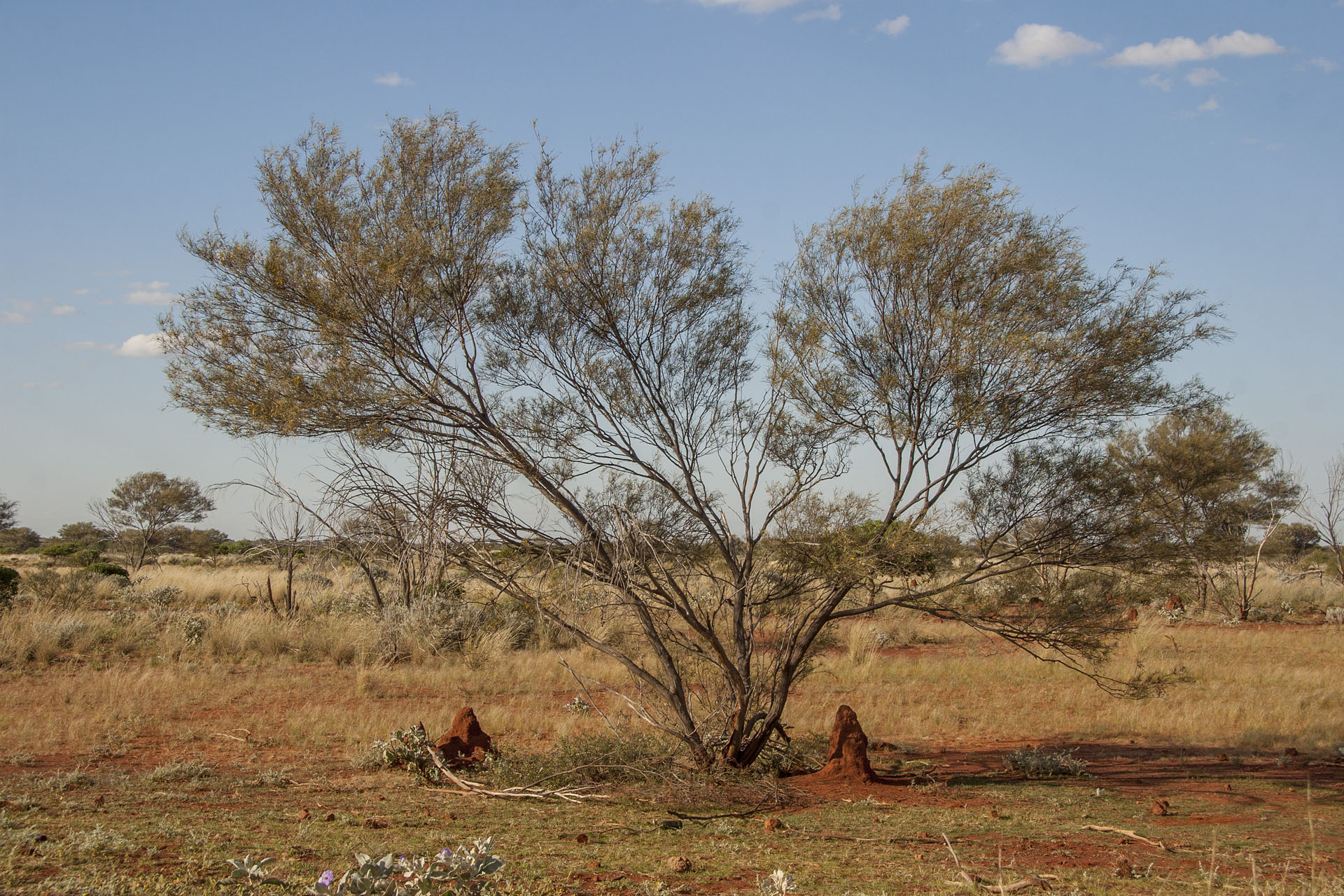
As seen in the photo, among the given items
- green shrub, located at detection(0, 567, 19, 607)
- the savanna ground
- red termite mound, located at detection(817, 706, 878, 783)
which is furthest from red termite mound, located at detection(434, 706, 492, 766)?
green shrub, located at detection(0, 567, 19, 607)

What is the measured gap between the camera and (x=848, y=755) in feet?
28.6

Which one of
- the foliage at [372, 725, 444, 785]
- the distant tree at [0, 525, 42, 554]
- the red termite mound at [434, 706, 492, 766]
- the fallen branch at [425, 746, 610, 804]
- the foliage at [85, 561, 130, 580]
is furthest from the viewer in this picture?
the distant tree at [0, 525, 42, 554]

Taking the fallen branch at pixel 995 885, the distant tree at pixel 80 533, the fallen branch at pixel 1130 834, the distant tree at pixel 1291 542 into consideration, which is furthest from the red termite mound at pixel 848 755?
the distant tree at pixel 80 533

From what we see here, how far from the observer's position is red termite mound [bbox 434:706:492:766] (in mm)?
8906

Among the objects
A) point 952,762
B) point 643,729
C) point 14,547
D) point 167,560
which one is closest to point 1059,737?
point 952,762

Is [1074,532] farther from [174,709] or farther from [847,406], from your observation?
[174,709]

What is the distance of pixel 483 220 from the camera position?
8.05 meters

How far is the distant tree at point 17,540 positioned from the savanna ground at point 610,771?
40.1 m

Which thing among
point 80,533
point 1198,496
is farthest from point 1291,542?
point 80,533

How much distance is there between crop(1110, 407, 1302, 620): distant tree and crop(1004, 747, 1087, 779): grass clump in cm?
240

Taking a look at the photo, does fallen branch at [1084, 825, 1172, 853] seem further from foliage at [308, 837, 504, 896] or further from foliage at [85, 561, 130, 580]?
foliage at [85, 561, 130, 580]

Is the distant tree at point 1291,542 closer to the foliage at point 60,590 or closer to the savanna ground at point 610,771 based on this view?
the savanna ground at point 610,771

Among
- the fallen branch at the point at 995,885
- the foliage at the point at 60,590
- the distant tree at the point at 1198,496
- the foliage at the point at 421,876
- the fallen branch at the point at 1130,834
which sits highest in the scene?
the distant tree at the point at 1198,496

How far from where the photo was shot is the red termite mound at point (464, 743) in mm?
8906
